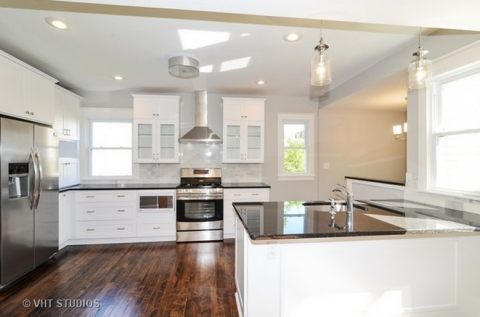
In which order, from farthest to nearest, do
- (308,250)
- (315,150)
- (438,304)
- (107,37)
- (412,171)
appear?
(315,150) → (412,171) → (107,37) → (438,304) → (308,250)

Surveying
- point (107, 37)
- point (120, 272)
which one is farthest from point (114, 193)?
point (107, 37)

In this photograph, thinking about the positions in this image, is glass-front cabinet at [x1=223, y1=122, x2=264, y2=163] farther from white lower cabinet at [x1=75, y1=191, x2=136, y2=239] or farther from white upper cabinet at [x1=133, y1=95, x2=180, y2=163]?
white lower cabinet at [x1=75, y1=191, x2=136, y2=239]

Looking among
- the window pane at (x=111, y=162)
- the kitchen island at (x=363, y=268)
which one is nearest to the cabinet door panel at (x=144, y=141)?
the window pane at (x=111, y=162)

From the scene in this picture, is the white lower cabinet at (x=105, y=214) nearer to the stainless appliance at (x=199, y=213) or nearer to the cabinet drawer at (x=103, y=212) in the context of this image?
the cabinet drawer at (x=103, y=212)

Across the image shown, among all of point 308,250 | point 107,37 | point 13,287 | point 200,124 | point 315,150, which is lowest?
point 13,287

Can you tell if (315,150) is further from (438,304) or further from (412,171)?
(438,304)

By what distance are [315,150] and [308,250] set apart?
342 centimetres

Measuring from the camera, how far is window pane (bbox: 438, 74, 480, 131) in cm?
206

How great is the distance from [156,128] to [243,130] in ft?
5.10

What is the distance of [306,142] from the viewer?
4863 millimetres

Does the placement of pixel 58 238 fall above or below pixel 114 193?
below

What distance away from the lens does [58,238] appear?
3.29 metres

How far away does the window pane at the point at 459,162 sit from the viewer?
2.07 m

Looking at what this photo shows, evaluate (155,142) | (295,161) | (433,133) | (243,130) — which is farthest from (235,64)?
(295,161)
